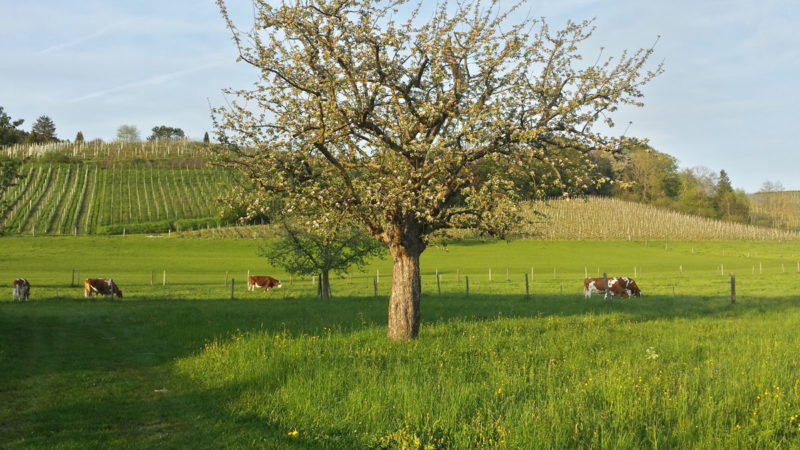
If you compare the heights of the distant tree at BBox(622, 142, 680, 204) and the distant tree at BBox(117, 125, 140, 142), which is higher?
the distant tree at BBox(117, 125, 140, 142)

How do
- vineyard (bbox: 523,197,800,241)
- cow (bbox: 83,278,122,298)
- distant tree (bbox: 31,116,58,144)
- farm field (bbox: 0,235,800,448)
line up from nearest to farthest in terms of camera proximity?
farm field (bbox: 0,235,800,448) → cow (bbox: 83,278,122,298) → vineyard (bbox: 523,197,800,241) → distant tree (bbox: 31,116,58,144)

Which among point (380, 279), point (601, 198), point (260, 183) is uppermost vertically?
point (601, 198)

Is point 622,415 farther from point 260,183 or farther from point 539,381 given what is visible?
point 260,183

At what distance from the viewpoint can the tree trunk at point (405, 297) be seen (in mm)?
15719

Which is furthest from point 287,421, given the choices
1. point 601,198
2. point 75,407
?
point 601,198

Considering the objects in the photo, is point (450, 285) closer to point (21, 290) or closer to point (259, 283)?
point (259, 283)

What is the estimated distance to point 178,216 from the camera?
3674 inches

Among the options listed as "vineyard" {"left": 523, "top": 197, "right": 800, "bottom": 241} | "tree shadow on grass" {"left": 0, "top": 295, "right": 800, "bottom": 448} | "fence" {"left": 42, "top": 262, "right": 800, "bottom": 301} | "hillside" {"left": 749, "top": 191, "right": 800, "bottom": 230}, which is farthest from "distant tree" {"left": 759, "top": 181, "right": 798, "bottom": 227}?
"tree shadow on grass" {"left": 0, "top": 295, "right": 800, "bottom": 448}

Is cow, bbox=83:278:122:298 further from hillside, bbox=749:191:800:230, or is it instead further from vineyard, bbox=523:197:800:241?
hillside, bbox=749:191:800:230

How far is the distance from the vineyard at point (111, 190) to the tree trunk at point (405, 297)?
64253mm

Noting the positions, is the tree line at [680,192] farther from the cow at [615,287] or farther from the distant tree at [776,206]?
the cow at [615,287]

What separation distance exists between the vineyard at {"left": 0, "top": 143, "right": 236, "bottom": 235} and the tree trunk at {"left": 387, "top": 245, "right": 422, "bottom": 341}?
6425 centimetres

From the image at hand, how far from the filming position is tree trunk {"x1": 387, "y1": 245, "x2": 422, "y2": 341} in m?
15.7

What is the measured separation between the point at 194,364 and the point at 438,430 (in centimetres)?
784
